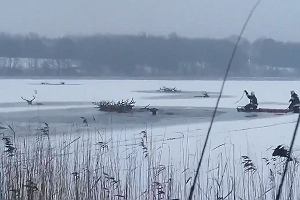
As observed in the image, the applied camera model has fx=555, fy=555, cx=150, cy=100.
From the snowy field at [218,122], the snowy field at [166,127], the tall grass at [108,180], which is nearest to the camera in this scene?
the tall grass at [108,180]

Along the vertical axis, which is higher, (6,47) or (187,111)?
(6,47)

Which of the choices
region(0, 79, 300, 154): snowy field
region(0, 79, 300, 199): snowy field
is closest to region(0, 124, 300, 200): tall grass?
region(0, 79, 300, 199): snowy field

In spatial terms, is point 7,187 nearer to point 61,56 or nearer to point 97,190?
point 97,190

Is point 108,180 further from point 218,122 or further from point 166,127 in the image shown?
point 218,122

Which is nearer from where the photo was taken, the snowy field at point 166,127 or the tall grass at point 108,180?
the tall grass at point 108,180

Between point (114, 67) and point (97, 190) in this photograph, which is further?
point (114, 67)

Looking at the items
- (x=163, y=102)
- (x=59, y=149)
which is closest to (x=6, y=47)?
(x=163, y=102)

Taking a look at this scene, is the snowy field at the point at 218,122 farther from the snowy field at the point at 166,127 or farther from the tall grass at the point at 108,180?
the tall grass at the point at 108,180

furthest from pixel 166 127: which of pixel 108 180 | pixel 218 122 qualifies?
pixel 108 180

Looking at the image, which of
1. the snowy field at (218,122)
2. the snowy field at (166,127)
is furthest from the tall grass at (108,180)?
the snowy field at (218,122)

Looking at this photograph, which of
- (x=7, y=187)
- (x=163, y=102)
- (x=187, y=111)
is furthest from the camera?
(x=163, y=102)

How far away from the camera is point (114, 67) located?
19.4m

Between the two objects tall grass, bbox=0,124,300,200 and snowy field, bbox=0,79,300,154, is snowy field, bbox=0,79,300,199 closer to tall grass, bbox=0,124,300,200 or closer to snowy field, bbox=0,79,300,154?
snowy field, bbox=0,79,300,154

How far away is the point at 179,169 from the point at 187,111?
889 cm
